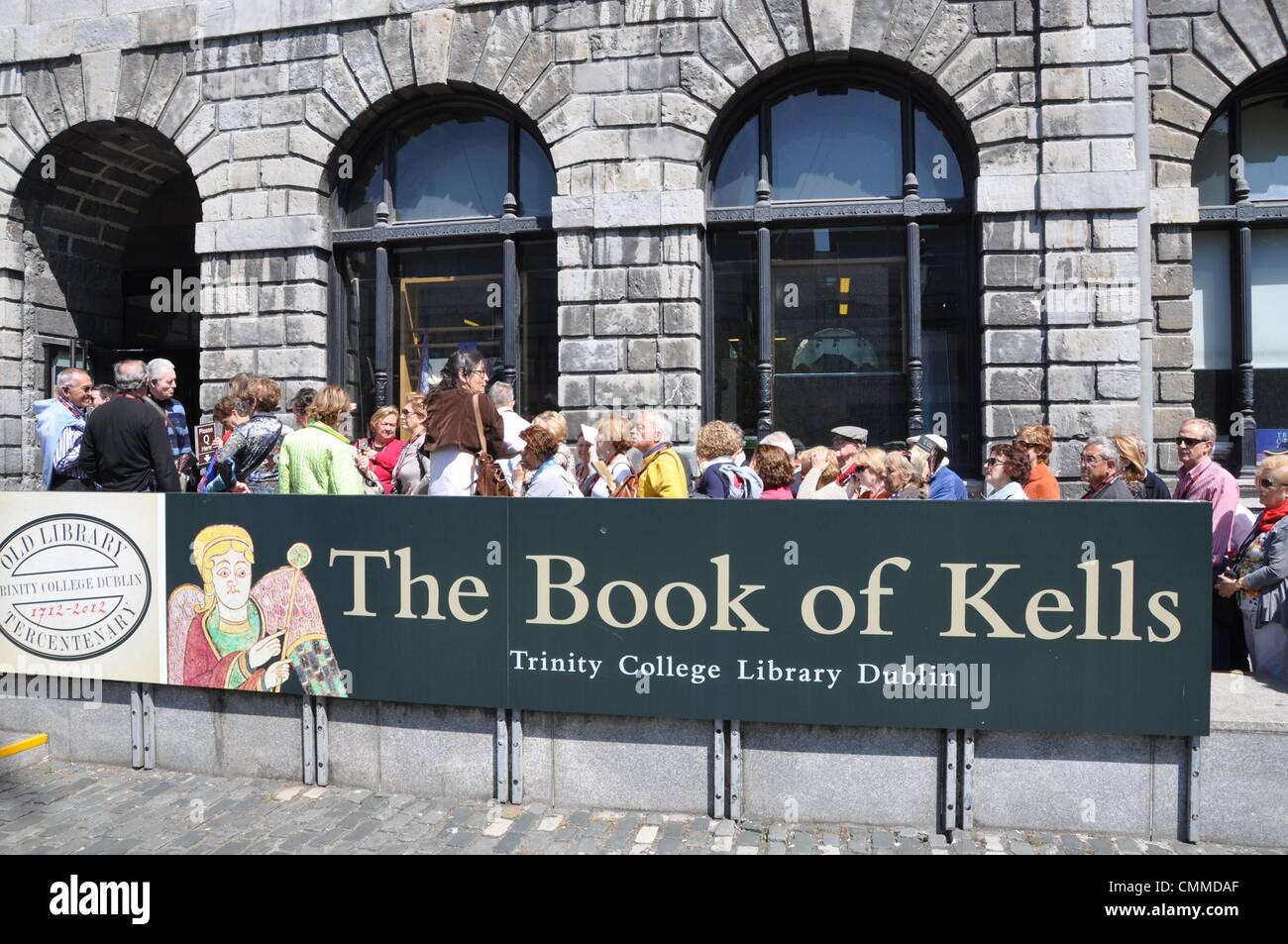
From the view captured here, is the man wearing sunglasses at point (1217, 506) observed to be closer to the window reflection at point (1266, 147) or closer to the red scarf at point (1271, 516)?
the red scarf at point (1271, 516)

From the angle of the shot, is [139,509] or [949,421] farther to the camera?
[949,421]

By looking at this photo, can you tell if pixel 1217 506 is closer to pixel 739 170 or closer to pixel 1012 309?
pixel 1012 309

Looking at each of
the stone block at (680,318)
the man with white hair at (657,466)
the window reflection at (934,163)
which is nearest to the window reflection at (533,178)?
the stone block at (680,318)

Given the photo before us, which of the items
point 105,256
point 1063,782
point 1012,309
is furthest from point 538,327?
point 1063,782

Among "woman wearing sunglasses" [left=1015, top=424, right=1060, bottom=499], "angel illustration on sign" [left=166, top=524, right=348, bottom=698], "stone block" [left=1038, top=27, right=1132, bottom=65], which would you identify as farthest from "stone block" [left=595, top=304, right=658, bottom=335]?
"angel illustration on sign" [left=166, top=524, right=348, bottom=698]

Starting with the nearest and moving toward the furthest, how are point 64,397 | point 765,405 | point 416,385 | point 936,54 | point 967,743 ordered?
point 967,743 < point 64,397 < point 936,54 < point 765,405 < point 416,385

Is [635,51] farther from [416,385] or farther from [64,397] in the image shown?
[64,397]

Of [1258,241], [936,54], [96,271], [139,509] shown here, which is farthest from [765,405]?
[96,271]

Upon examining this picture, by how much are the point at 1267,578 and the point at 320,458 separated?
5.38 meters

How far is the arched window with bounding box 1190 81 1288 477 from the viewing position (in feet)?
31.8

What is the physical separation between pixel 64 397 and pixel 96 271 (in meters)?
5.64

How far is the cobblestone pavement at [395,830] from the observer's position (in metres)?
4.41

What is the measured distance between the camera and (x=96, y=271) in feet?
42.5

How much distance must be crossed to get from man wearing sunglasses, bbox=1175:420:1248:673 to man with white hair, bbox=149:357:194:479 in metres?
6.93
